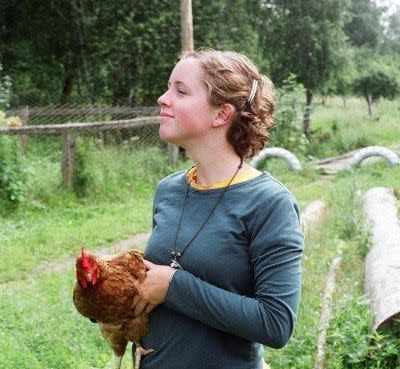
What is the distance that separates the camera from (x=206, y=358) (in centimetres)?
178

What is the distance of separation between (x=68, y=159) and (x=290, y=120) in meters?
7.88

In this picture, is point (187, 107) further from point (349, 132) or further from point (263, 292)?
A: point (349, 132)

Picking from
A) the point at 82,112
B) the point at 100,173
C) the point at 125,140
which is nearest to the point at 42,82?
the point at 82,112

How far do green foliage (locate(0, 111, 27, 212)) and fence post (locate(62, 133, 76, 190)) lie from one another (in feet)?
2.94

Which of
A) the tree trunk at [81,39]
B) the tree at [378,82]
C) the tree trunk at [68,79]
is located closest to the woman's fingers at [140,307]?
the tree trunk at [81,39]

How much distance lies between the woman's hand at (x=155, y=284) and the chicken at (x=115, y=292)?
0.35ft

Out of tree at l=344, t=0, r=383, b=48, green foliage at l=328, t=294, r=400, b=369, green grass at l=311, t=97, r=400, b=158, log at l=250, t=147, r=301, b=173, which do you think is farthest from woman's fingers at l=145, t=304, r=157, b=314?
tree at l=344, t=0, r=383, b=48

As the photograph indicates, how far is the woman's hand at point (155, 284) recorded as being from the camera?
5.63 feet

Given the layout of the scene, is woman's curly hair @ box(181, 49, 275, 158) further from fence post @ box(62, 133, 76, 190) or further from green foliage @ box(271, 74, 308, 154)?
green foliage @ box(271, 74, 308, 154)

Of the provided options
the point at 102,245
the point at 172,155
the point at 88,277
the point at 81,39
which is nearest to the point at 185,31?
the point at 172,155

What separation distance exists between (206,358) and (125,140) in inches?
429

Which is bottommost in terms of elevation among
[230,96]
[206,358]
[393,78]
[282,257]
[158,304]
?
[393,78]

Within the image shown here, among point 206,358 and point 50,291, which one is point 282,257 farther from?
point 50,291

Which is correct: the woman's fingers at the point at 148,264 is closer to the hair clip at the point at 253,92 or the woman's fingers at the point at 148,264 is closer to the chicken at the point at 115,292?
the chicken at the point at 115,292
